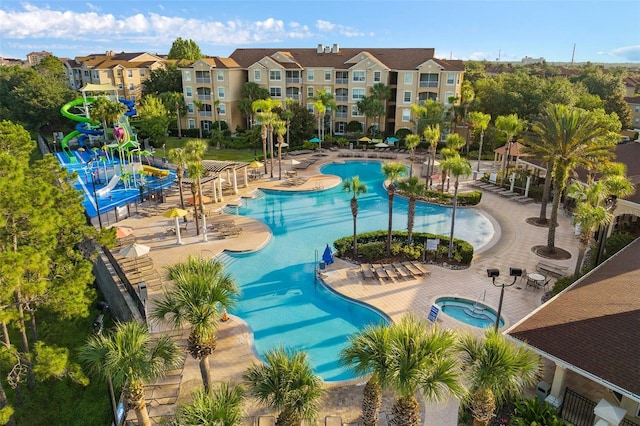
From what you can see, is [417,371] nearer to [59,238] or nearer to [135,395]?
[135,395]

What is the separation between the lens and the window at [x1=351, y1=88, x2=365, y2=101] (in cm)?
6191

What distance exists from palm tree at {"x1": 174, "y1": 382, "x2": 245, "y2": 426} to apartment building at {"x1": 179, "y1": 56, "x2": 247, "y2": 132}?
56.0 m

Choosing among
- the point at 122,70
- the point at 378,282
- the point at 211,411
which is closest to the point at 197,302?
the point at 211,411

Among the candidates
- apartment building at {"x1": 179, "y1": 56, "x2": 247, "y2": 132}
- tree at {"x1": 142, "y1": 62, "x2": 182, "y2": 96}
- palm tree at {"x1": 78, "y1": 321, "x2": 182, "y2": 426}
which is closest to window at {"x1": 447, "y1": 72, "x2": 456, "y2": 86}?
apartment building at {"x1": 179, "y1": 56, "x2": 247, "y2": 132}

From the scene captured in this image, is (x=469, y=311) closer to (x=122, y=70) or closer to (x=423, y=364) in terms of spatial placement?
(x=423, y=364)

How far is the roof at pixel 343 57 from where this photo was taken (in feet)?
199

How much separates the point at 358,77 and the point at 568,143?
131ft

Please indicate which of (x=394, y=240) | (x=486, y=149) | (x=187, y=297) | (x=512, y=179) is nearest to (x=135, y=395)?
(x=187, y=297)

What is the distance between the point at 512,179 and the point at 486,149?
17.9 metres

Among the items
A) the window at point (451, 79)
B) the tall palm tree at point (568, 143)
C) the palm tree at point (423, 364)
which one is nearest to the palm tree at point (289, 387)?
the palm tree at point (423, 364)

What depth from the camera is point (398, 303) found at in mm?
20562

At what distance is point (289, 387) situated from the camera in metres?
10.4

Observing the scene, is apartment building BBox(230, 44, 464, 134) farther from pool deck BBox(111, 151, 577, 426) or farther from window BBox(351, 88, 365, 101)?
pool deck BBox(111, 151, 577, 426)

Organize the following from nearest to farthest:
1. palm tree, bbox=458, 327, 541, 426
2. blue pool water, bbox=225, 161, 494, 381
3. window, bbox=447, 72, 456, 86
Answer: palm tree, bbox=458, 327, 541, 426
blue pool water, bbox=225, 161, 494, 381
window, bbox=447, 72, 456, 86
